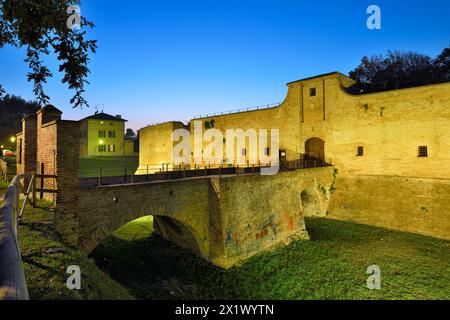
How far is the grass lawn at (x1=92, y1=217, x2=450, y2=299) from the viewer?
10.3m

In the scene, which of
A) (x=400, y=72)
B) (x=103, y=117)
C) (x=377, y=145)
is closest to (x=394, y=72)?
(x=400, y=72)

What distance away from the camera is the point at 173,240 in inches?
575

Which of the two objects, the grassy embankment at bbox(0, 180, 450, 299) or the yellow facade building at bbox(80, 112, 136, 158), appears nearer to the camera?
the grassy embankment at bbox(0, 180, 450, 299)

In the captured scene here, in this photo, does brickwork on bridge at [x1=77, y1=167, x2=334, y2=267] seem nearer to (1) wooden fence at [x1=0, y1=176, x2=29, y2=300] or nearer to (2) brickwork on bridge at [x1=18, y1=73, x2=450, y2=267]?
(2) brickwork on bridge at [x1=18, y1=73, x2=450, y2=267]

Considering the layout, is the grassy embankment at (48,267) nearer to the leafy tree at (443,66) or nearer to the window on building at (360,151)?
the window on building at (360,151)

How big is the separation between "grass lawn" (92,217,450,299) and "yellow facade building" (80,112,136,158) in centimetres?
3519

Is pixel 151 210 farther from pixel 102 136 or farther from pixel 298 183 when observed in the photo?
pixel 102 136

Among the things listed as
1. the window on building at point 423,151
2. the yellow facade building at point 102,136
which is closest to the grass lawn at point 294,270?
the window on building at point 423,151

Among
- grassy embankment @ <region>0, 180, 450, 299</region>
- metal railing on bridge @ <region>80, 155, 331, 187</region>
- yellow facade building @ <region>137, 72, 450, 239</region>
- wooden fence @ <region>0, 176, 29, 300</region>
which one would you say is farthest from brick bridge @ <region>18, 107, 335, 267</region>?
wooden fence @ <region>0, 176, 29, 300</region>

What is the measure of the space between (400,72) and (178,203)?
110 ft
